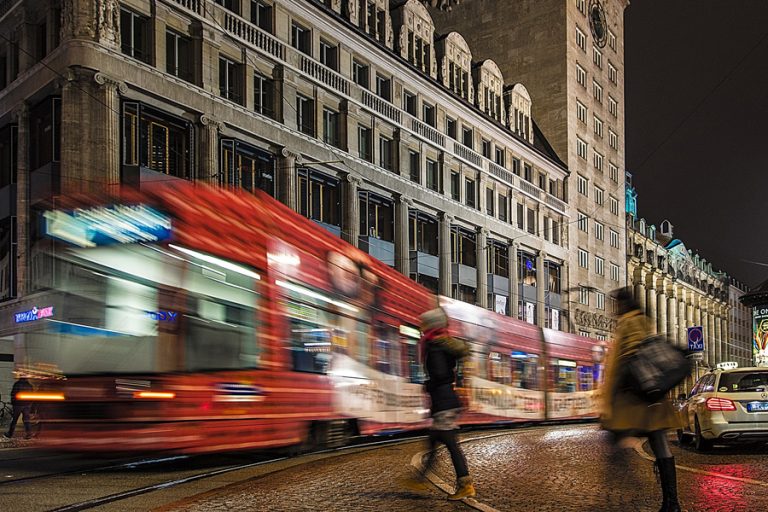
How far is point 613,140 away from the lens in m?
76.0

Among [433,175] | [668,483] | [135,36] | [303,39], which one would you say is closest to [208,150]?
[135,36]

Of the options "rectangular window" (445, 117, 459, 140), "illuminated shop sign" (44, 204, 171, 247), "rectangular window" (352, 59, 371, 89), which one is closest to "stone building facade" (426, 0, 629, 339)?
"rectangular window" (445, 117, 459, 140)

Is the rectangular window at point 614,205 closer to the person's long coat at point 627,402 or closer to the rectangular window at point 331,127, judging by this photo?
the rectangular window at point 331,127

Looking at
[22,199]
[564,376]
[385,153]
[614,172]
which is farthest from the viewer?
[614,172]

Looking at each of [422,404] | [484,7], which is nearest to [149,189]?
[422,404]

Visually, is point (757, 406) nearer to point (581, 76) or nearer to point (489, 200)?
point (489, 200)

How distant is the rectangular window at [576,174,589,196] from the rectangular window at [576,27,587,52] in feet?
31.0

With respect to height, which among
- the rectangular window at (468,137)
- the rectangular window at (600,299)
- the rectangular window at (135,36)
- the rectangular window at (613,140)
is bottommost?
the rectangular window at (600,299)

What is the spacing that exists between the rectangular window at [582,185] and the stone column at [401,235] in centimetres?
2591

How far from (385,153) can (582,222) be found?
27.4 metres

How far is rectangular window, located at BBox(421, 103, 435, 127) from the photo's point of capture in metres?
46.8

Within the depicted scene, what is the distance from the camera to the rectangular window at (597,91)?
236 feet

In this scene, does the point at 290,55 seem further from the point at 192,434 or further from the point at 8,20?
the point at 192,434

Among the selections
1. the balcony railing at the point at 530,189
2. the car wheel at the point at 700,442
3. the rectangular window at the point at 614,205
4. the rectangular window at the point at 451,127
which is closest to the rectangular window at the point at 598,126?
the rectangular window at the point at 614,205
